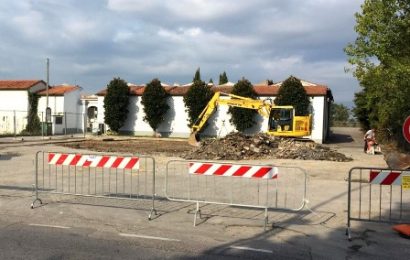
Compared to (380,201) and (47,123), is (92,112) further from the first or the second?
(380,201)

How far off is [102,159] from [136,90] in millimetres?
38491

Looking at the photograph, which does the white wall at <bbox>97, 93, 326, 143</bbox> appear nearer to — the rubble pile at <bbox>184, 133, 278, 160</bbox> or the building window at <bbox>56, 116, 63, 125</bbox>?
the building window at <bbox>56, 116, 63, 125</bbox>

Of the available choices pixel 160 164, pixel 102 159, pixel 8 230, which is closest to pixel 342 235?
pixel 102 159

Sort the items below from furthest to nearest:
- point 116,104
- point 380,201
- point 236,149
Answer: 1. point 116,104
2. point 236,149
3. point 380,201

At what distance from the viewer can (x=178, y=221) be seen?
8.70 m

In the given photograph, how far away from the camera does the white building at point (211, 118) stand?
40.0 metres

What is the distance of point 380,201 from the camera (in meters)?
9.02

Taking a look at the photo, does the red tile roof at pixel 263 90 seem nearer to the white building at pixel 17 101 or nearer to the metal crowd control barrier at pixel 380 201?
the white building at pixel 17 101

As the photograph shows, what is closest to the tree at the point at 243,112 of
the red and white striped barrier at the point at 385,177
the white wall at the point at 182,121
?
the white wall at the point at 182,121

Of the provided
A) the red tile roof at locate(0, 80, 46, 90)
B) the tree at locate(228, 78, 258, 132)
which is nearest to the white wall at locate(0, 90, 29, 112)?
the red tile roof at locate(0, 80, 46, 90)

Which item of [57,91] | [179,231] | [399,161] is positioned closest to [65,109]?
[57,91]

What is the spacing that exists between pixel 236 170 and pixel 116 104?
124ft

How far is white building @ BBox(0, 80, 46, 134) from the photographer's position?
45.5m

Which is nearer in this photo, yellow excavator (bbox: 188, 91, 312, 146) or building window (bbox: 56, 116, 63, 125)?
yellow excavator (bbox: 188, 91, 312, 146)
